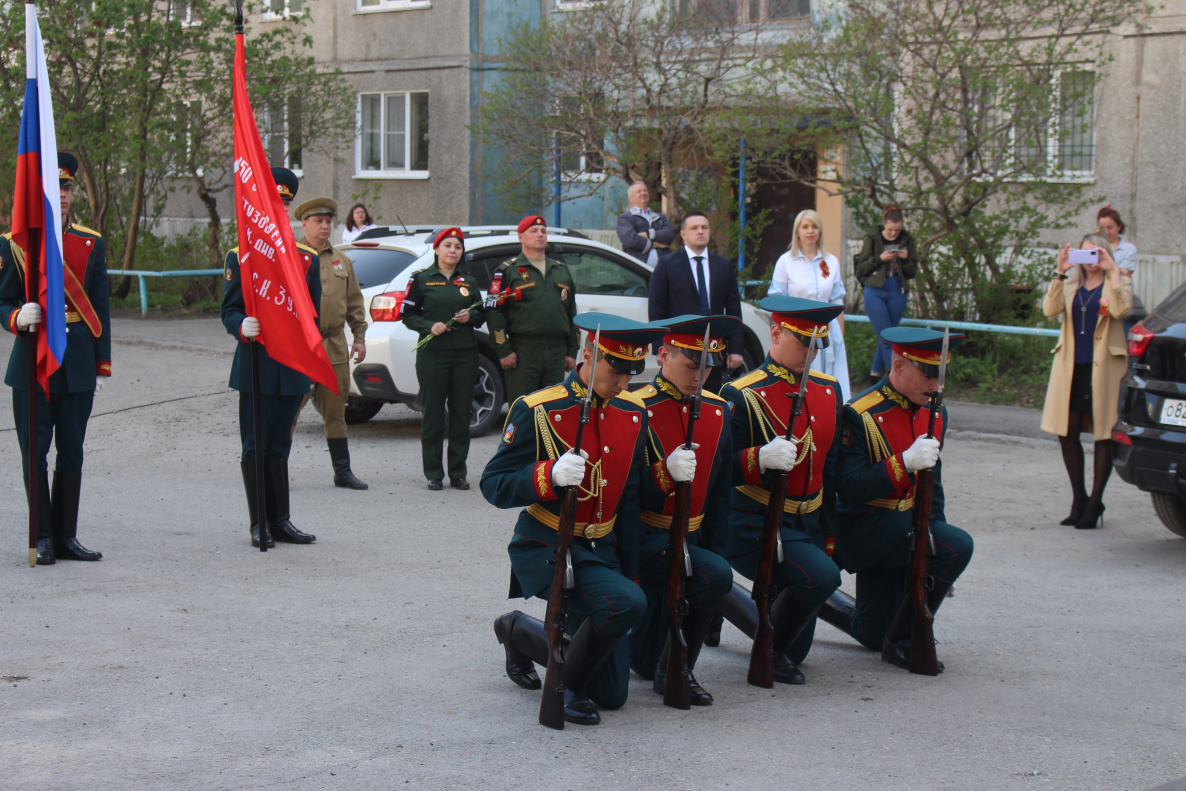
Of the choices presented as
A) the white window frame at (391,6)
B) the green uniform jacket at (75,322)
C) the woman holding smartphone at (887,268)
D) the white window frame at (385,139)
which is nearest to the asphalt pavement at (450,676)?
the green uniform jacket at (75,322)

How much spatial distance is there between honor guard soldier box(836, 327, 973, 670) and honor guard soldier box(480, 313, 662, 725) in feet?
3.45

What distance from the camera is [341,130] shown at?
25.0 meters

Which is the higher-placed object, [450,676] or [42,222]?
[42,222]

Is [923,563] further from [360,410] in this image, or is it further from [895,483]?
[360,410]

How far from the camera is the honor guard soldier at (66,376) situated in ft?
22.4

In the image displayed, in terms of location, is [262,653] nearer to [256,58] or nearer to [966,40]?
[966,40]

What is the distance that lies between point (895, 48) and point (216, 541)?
9.49 meters

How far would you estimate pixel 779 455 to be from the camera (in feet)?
16.3

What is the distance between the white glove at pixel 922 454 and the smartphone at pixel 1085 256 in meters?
4.00

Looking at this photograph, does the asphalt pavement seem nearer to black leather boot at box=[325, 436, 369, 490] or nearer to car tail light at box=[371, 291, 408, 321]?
black leather boot at box=[325, 436, 369, 490]

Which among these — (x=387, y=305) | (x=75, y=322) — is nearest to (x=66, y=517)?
(x=75, y=322)

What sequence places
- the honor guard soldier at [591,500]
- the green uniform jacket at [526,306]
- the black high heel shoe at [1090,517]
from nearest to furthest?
the honor guard soldier at [591,500], the black high heel shoe at [1090,517], the green uniform jacket at [526,306]

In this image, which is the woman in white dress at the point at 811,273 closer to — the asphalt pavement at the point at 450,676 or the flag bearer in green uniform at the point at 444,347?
the asphalt pavement at the point at 450,676

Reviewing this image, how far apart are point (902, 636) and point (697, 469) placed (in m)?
1.30
